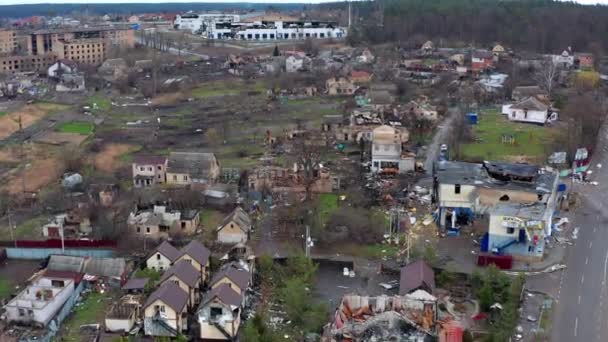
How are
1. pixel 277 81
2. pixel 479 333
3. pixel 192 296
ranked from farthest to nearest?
pixel 277 81 → pixel 192 296 → pixel 479 333

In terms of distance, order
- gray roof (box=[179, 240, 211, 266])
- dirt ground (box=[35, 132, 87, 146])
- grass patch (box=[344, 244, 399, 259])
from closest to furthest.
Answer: gray roof (box=[179, 240, 211, 266]) → grass patch (box=[344, 244, 399, 259]) → dirt ground (box=[35, 132, 87, 146])

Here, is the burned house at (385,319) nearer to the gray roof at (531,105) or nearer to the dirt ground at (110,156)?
the dirt ground at (110,156)

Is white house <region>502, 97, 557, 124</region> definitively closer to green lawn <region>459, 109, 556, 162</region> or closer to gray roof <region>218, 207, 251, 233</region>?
green lawn <region>459, 109, 556, 162</region>

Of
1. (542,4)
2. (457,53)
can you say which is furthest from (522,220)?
(542,4)

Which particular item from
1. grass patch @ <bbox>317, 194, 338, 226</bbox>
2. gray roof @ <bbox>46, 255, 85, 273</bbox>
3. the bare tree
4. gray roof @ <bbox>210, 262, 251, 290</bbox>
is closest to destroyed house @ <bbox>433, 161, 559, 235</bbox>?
grass patch @ <bbox>317, 194, 338, 226</bbox>

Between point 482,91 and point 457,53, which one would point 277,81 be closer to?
point 482,91

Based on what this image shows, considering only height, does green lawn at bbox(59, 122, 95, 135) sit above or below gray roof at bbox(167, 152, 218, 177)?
below
